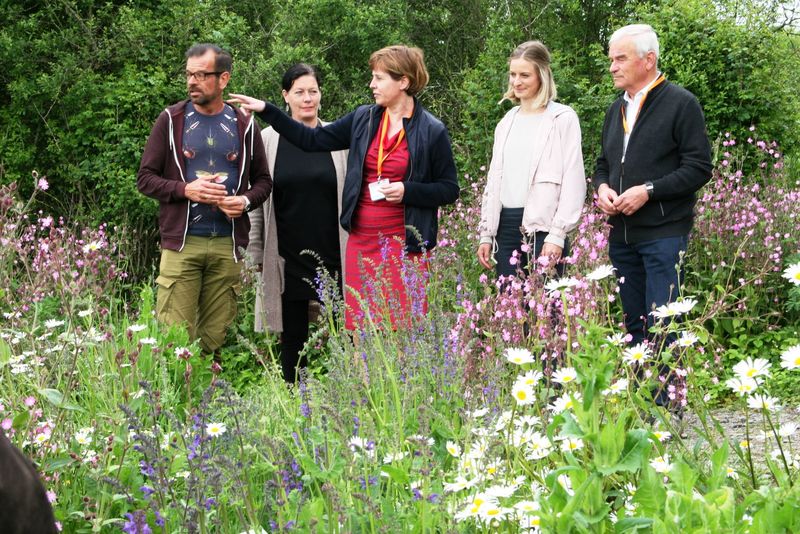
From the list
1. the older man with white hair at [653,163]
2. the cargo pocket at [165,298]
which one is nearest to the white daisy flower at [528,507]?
the older man with white hair at [653,163]

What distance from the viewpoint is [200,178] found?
537cm

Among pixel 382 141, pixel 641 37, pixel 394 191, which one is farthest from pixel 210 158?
pixel 641 37

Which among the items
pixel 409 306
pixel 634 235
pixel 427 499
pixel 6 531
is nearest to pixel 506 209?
pixel 634 235

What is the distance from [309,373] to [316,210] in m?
2.13

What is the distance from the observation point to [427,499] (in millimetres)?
2264

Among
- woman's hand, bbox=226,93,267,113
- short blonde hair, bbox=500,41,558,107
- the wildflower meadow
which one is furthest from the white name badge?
short blonde hair, bbox=500,41,558,107

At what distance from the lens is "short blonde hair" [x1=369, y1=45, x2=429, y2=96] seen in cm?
513

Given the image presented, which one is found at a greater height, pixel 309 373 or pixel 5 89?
pixel 5 89

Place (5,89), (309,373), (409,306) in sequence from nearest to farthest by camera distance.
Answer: (309,373) → (409,306) → (5,89)

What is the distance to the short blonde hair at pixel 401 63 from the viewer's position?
16.8 ft

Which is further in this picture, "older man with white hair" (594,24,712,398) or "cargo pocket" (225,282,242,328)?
"cargo pocket" (225,282,242,328)

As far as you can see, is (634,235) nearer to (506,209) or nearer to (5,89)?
(506,209)

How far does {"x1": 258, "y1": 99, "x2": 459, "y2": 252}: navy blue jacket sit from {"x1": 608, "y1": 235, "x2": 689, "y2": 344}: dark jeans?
96cm

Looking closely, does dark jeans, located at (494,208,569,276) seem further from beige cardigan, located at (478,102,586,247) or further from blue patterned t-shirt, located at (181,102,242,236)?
blue patterned t-shirt, located at (181,102,242,236)
